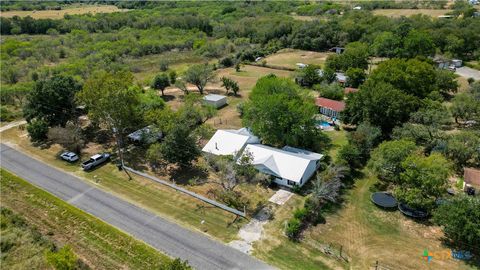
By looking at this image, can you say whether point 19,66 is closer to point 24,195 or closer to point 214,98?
point 214,98

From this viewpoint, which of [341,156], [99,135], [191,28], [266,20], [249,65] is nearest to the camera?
[341,156]

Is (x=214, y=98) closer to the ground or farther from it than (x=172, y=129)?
closer to the ground

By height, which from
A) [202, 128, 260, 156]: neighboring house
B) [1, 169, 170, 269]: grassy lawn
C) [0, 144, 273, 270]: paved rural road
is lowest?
[0, 144, 273, 270]: paved rural road

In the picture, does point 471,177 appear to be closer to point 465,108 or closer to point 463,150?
point 463,150

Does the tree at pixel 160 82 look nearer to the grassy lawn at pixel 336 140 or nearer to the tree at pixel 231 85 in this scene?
the tree at pixel 231 85

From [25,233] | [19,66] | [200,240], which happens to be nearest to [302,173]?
[200,240]

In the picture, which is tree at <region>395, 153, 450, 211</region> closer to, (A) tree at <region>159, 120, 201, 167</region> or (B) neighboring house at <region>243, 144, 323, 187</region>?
(B) neighboring house at <region>243, 144, 323, 187</region>

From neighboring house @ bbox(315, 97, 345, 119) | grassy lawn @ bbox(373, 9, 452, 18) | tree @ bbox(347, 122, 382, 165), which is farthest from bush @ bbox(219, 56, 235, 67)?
grassy lawn @ bbox(373, 9, 452, 18)
